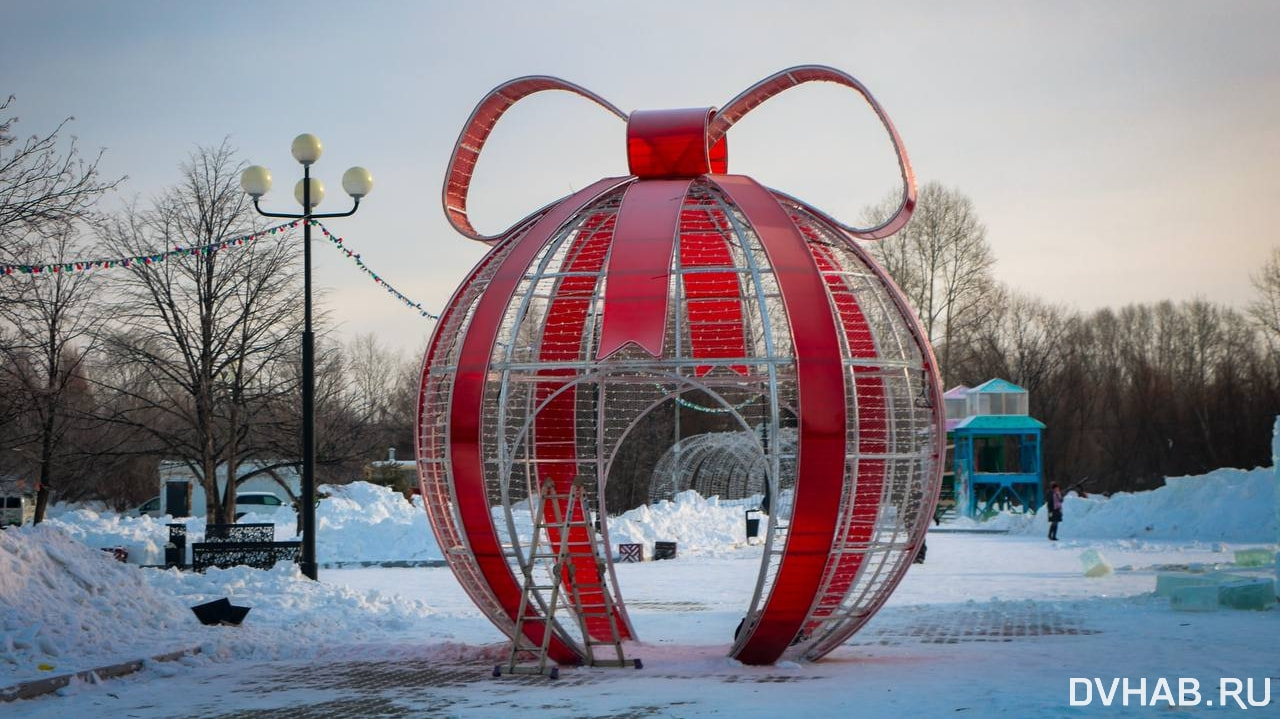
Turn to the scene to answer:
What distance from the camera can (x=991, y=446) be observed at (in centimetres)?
4691

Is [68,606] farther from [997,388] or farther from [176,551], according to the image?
[997,388]

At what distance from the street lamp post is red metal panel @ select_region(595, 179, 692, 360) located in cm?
653

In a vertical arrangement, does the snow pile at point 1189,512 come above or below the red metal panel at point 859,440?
below

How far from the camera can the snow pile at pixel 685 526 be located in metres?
28.7

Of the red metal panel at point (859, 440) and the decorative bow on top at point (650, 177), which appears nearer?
the decorative bow on top at point (650, 177)

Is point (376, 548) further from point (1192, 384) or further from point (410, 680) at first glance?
point (1192, 384)

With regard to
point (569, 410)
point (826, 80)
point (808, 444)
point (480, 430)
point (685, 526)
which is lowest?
point (685, 526)

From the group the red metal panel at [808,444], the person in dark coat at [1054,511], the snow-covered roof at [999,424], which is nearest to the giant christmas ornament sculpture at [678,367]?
the red metal panel at [808,444]

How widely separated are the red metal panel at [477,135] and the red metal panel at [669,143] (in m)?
0.56

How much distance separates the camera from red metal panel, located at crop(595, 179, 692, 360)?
426 inches

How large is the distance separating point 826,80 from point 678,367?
125 inches

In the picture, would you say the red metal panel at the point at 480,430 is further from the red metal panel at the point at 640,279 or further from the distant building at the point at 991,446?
the distant building at the point at 991,446

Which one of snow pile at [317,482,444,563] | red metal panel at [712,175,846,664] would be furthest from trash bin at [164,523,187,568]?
red metal panel at [712,175,846,664]

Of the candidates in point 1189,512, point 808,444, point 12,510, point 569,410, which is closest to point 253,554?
point 569,410
